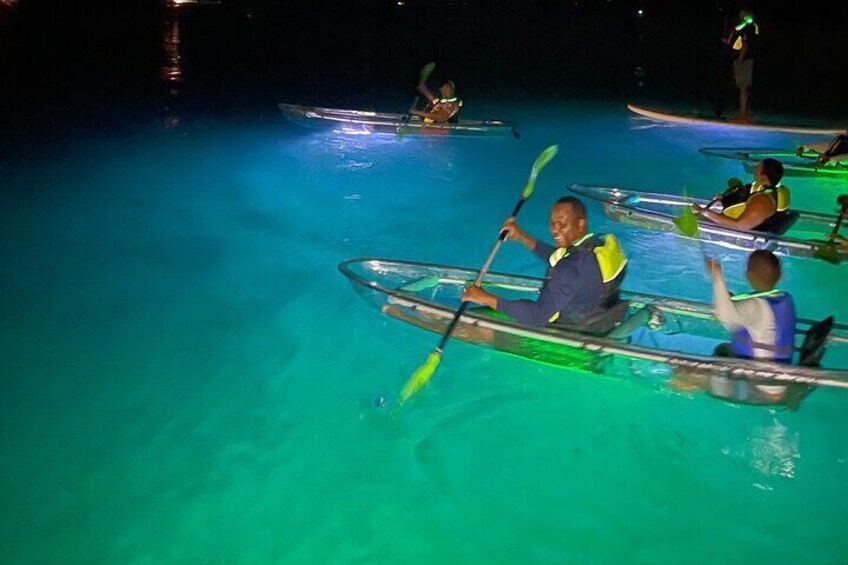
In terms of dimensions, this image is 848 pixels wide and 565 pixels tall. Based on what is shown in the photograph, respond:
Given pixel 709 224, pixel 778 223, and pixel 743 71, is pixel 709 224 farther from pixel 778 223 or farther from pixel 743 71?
pixel 743 71

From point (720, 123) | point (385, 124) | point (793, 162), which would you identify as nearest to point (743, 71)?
point (720, 123)

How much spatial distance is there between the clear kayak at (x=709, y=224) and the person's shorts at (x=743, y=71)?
617cm

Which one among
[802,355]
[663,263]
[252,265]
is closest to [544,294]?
[802,355]

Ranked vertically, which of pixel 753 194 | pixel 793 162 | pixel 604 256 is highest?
pixel 793 162

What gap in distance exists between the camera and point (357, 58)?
922 inches

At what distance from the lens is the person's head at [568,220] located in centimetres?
432

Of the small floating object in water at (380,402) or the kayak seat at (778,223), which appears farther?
the kayak seat at (778,223)

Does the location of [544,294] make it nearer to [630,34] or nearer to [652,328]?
[652,328]

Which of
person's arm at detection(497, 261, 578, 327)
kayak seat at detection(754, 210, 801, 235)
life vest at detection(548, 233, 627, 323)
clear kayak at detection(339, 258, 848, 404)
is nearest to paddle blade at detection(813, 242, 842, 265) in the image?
kayak seat at detection(754, 210, 801, 235)

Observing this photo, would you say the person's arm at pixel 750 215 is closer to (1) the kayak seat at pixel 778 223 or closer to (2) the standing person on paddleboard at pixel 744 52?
(1) the kayak seat at pixel 778 223

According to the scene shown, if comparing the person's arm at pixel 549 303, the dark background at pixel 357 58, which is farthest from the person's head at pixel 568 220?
the dark background at pixel 357 58

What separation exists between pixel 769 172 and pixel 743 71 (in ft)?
24.9

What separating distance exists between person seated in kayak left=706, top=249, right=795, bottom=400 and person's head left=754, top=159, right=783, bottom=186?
103 inches

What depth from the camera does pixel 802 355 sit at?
4211mm
